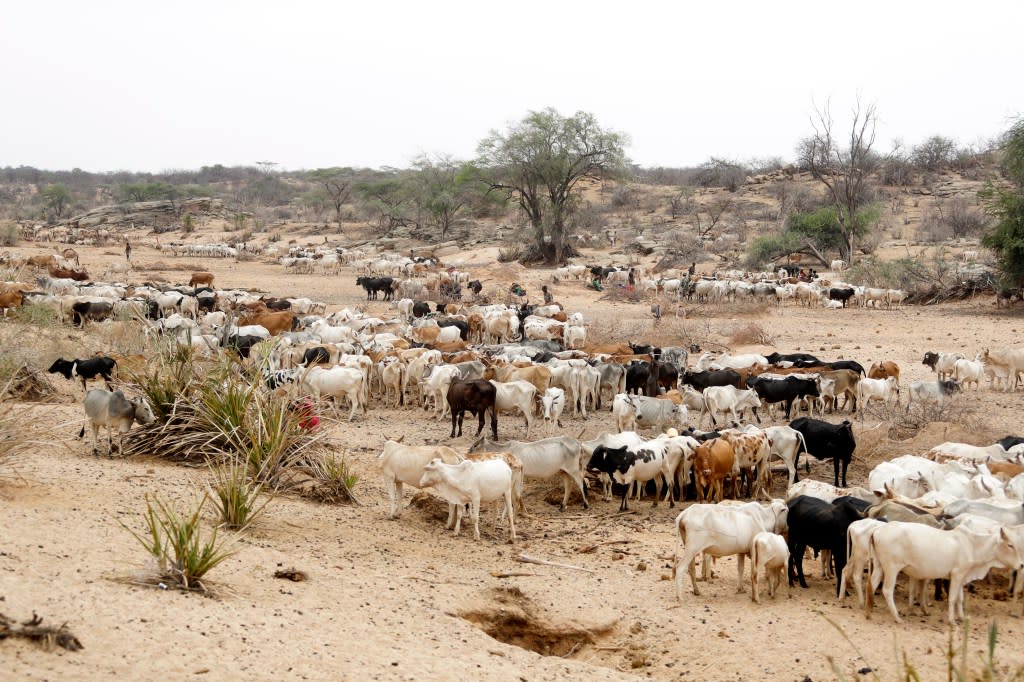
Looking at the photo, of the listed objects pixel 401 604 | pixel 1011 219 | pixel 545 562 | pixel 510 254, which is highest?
pixel 1011 219

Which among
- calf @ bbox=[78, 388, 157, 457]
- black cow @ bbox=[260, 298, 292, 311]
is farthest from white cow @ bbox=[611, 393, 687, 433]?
black cow @ bbox=[260, 298, 292, 311]

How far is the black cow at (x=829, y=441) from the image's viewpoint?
1048 cm

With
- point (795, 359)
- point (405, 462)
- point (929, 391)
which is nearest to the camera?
point (405, 462)

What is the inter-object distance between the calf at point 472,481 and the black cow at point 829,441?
4.04 m

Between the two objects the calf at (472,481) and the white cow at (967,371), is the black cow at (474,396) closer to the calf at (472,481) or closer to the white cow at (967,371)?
the calf at (472,481)

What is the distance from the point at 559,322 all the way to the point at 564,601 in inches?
572

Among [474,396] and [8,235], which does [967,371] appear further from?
[8,235]

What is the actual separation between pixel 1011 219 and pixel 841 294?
201 inches

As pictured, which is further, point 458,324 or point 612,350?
point 458,324

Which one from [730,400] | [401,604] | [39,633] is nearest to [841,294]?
[730,400]

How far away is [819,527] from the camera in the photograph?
302 inches

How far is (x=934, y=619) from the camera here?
716 cm

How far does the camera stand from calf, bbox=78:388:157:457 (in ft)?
31.6

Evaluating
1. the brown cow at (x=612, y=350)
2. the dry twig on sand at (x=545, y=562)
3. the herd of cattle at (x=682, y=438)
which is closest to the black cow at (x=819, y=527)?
the herd of cattle at (x=682, y=438)
